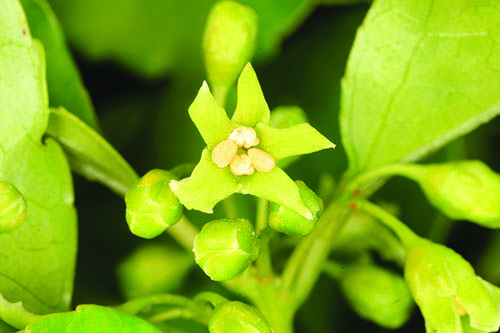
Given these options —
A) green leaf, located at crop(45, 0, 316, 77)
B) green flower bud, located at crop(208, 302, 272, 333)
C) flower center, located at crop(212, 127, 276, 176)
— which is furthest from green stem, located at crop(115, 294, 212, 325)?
green leaf, located at crop(45, 0, 316, 77)

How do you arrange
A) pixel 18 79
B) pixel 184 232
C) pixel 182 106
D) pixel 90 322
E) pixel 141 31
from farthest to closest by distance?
1. pixel 141 31
2. pixel 182 106
3. pixel 184 232
4. pixel 18 79
5. pixel 90 322

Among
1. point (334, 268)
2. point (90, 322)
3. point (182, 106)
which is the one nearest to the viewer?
point (90, 322)

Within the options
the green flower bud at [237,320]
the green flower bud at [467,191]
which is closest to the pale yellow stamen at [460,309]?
the green flower bud at [467,191]

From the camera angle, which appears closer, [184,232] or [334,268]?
[184,232]

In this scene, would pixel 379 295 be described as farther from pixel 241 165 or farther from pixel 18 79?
pixel 18 79

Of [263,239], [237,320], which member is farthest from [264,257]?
[237,320]

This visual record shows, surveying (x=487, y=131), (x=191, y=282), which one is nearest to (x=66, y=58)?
(x=191, y=282)

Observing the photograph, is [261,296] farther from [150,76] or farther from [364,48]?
[150,76]
